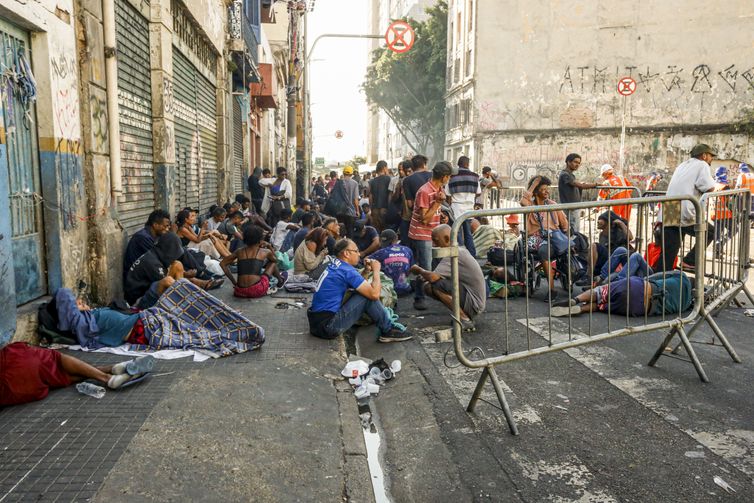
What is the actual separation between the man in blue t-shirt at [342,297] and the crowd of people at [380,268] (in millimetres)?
10

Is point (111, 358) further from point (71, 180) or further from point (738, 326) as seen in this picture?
point (738, 326)

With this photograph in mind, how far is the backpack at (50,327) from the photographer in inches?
196

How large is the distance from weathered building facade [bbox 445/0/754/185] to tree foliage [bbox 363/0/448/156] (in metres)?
7.97

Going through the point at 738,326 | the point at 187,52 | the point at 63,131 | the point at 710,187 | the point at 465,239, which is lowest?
the point at 738,326

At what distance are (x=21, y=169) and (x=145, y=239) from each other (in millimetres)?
1924

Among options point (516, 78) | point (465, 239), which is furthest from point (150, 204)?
point (516, 78)

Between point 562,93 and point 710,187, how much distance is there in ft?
79.8

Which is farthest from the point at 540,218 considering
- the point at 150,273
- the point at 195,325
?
the point at 150,273

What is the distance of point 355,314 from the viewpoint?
5.61 meters

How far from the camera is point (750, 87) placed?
2827 centimetres

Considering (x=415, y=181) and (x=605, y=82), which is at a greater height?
(x=605, y=82)

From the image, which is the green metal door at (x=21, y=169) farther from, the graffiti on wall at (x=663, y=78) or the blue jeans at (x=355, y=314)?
the graffiti on wall at (x=663, y=78)

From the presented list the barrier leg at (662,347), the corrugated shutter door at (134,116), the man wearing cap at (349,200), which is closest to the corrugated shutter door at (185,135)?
the corrugated shutter door at (134,116)

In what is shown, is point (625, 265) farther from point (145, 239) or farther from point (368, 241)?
point (145, 239)
